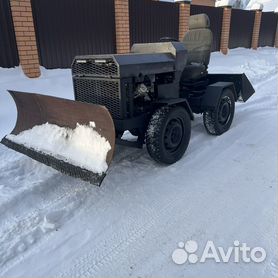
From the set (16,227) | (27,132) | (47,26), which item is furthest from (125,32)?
(16,227)

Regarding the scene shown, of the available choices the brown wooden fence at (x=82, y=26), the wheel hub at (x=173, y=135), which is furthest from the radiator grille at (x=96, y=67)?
the brown wooden fence at (x=82, y=26)

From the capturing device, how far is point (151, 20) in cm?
967

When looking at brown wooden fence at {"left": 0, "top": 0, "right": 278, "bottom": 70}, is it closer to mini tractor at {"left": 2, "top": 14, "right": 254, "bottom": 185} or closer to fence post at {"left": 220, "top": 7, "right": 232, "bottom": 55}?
fence post at {"left": 220, "top": 7, "right": 232, "bottom": 55}

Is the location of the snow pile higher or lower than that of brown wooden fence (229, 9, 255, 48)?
lower

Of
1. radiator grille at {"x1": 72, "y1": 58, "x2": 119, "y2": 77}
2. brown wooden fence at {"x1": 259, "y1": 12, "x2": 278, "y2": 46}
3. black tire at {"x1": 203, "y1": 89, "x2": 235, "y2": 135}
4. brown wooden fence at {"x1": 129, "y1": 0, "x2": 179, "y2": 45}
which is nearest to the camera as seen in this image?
radiator grille at {"x1": 72, "y1": 58, "x2": 119, "y2": 77}

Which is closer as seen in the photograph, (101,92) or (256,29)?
(101,92)

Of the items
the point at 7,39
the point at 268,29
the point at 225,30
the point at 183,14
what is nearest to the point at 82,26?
the point at 7,39

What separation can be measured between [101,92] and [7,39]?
398 cm

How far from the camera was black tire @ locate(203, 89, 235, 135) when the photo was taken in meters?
4.36

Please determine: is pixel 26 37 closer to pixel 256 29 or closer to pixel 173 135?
pixel 173 135

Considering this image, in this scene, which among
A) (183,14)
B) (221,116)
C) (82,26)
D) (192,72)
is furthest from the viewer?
(183,14)

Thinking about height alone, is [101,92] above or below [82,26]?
below

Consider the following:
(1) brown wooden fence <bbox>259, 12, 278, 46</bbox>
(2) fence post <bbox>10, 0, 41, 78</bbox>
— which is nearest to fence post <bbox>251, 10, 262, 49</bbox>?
(1) brown wooden fence <bbox>259, 12, 278, 46</bbox>

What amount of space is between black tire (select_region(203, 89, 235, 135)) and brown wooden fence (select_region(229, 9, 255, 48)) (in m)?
10.6
